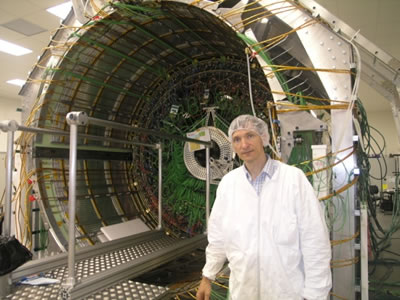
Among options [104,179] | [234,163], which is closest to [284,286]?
[234,163]

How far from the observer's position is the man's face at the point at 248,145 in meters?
1.64

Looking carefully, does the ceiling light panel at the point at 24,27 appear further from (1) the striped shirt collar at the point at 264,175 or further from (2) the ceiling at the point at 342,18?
(1) the striped shirt collar at the point at 264,175

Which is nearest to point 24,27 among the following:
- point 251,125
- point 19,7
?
point 19,7

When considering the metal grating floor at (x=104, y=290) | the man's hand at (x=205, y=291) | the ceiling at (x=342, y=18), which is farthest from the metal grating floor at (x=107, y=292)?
the ceiling at (x=342, y=18)

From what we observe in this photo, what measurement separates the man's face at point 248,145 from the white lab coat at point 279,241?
0.12 meters

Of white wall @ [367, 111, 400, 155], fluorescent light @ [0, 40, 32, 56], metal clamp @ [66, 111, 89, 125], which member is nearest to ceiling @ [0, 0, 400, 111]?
fluorescent light @ [0, 40, 32, 56]

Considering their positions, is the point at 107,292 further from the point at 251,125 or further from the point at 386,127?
the point at 386,127

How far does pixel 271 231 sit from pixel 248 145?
44 cm

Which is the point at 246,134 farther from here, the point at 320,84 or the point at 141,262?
the point at 141,262

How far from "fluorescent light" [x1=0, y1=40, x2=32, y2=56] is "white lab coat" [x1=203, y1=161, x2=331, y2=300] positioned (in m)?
6.46

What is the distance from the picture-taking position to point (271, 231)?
1.49 metres

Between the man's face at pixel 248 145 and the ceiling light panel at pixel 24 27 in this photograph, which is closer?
the man's face at pixel 248 145

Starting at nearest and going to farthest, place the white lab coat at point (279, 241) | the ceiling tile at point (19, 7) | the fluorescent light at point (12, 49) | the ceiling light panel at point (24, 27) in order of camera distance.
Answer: the white lab coat at point (279, 241) → the ceiling tile at point (19, 7) → the ceiling light panel at point (24, 27) → the fluorescent light at point (12, 49)

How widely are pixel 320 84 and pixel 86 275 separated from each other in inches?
74.1
